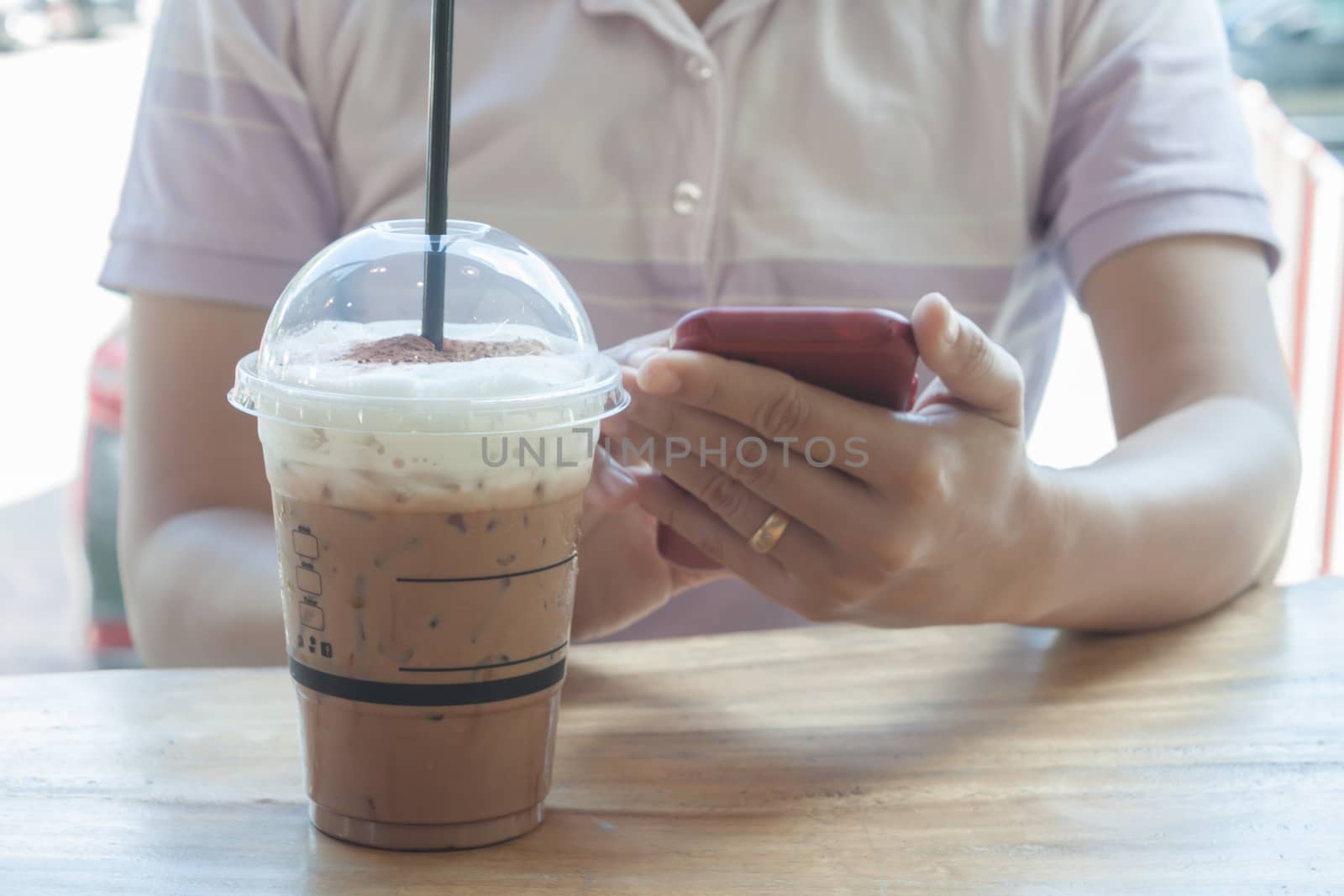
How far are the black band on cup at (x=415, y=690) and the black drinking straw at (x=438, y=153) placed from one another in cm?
17

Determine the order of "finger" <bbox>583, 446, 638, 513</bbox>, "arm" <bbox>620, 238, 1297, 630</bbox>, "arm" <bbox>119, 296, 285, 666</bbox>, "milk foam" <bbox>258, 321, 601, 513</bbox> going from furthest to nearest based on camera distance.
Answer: "arm" <bbox>119, 296, 285, 666</bbox>
"finger" <bbox>583, 446, 638, 513</bbox>
"arm" <bbox>620, 238, 1297, 630</bbox>
"milk foam" <bbox>258, 321, 601, 513</bbox>

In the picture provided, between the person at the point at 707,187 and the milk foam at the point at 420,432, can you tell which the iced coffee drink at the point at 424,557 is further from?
the person at the point at 707,187

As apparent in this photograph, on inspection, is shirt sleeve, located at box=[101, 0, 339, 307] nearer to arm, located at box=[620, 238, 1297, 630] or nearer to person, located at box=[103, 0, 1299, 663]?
person, located at box=[103, 0, 1299, 663]

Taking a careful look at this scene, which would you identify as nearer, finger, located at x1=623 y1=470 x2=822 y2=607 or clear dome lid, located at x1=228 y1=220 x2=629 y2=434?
clear dome lid, located at x1=228 y1=220 x2=629 y2=434

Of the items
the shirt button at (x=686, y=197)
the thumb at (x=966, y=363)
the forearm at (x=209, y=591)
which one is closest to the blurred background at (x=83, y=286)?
the forearm at (x=209, y=591)

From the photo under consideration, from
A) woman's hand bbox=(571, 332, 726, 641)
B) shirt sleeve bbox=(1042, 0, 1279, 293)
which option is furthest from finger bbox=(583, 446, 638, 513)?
shirt sleeve bbox=(1042, 0, 1279, 293)

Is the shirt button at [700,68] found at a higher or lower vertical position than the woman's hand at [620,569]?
higher

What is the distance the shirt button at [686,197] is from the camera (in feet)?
3.95

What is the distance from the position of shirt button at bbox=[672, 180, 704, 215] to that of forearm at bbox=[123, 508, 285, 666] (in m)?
0.48

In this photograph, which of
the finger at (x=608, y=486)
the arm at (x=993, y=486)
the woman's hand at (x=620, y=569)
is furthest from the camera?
the woman's hand at (x=620, y=569)

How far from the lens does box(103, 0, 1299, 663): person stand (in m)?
1.15

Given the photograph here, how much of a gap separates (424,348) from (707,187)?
619mm

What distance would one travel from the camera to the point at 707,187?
1.21 meters

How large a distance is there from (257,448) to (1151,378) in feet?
2.76
